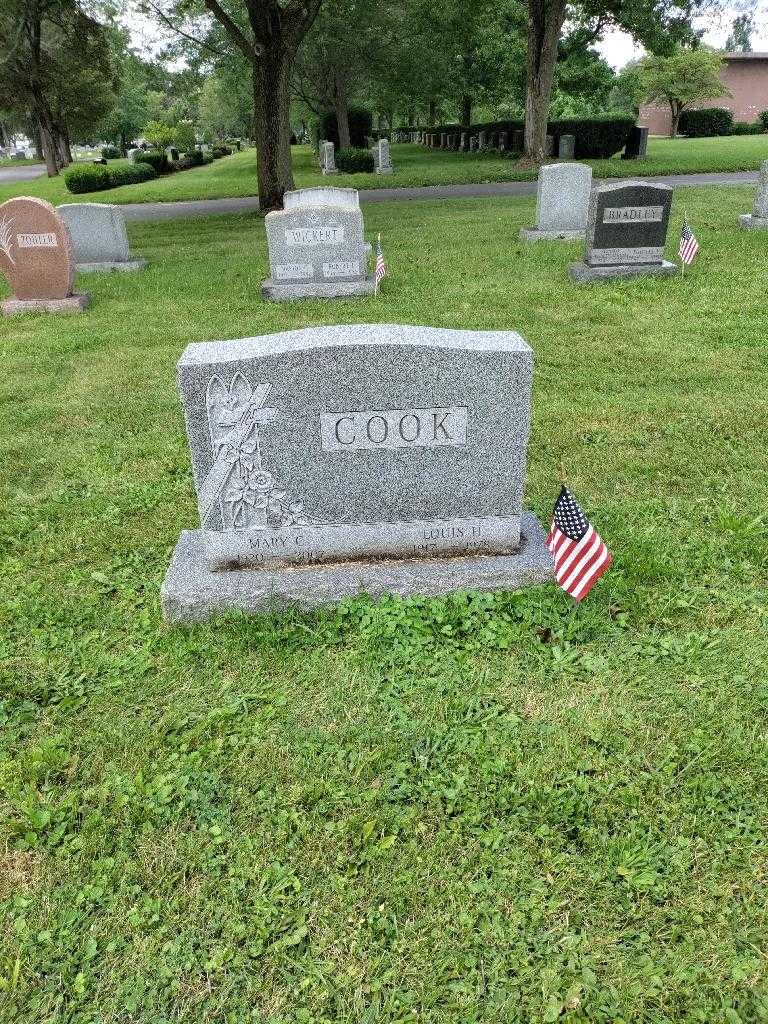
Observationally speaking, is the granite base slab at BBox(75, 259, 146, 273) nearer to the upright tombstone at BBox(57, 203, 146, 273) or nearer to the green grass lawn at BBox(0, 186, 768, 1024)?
the upright tombstone at BBox(57, 203, 146, 273)

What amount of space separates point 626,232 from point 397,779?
9.91 m

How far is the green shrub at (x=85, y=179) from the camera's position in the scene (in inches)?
1145

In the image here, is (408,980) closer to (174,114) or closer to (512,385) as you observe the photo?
(512,385)

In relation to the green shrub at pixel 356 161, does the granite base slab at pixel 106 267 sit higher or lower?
lower

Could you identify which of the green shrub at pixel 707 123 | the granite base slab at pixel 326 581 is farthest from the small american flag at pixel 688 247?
the green shrub at pixel 707 123

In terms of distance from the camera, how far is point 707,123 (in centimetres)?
4475

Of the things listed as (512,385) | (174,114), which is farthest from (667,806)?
(174,114)

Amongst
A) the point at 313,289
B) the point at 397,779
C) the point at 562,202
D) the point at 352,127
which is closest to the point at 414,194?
the point at 562,202

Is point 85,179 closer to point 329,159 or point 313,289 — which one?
point 329,159

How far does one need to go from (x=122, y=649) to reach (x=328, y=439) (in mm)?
1525

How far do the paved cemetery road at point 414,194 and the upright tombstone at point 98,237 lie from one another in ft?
26.3

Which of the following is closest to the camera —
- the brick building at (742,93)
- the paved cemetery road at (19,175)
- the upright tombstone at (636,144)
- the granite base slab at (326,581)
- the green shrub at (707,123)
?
the granite base slab at (326,581)

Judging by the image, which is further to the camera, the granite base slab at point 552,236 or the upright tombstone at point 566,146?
the upright tombstone at point 566,146

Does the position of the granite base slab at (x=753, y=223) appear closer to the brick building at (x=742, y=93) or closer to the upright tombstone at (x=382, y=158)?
the upright tombstone at (x=382, y=158)
